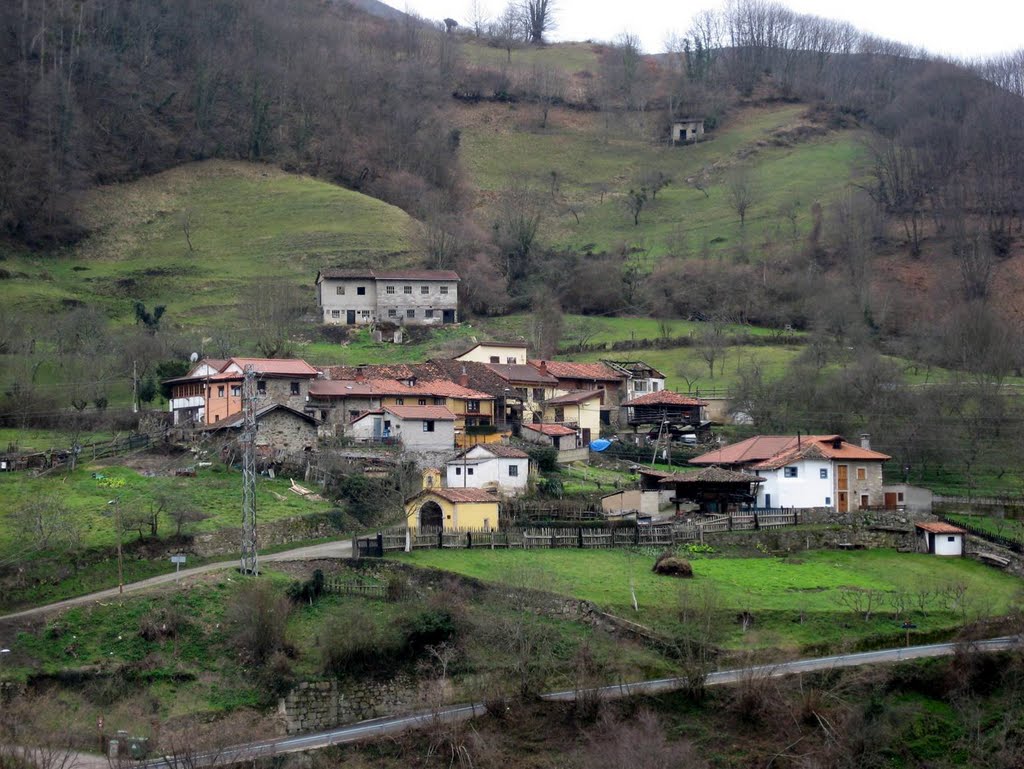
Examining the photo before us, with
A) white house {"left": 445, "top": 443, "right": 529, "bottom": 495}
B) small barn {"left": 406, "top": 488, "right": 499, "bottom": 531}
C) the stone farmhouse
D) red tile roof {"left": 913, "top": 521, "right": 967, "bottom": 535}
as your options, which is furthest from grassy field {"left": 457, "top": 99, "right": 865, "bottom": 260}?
small barn {"left": 406, "top": 488, "right": 499, "bottom": 531}

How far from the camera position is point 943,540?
49156mm

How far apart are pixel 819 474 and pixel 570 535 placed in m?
11.9

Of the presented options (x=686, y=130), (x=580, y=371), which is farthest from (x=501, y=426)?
(x=686, y=130)

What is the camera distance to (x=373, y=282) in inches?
3214

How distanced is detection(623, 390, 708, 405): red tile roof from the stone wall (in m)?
30.0

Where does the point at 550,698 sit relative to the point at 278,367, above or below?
below

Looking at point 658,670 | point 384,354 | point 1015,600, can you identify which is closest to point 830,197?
point 384,354

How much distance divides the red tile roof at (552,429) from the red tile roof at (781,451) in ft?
18.0

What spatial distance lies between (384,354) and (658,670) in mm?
38805

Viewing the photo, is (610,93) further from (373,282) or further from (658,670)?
(658,670)

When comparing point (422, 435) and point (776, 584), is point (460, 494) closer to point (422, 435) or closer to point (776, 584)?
point (422, 435)

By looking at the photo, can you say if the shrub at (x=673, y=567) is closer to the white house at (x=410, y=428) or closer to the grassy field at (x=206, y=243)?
the white house at (x=410, y=428)

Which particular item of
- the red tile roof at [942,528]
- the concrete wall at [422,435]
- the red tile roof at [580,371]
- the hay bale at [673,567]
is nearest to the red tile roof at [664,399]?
the red tile roof at [580,371]

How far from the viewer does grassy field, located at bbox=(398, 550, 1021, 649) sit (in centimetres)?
4016
